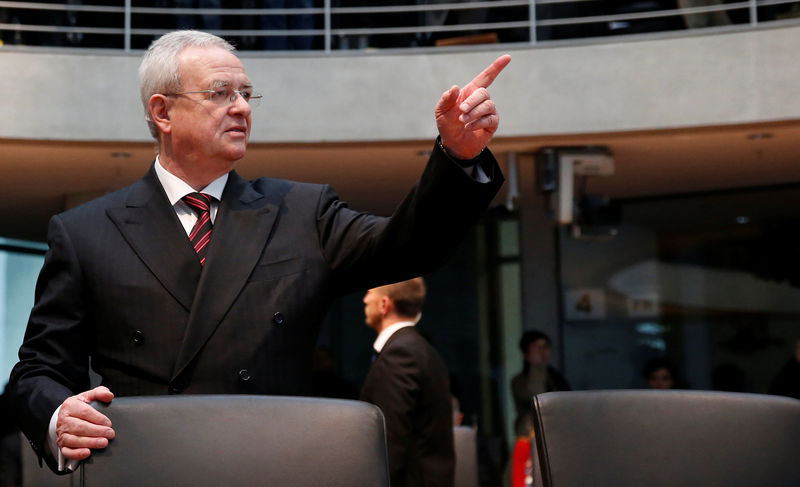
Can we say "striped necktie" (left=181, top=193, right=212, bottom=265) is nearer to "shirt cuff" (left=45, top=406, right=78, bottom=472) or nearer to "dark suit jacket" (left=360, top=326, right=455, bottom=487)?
"shirt cuff" (left=45, top=406, right=78, bottom=472)

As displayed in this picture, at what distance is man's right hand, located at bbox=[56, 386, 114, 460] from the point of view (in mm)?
1602

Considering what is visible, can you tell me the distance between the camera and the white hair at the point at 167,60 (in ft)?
7.11

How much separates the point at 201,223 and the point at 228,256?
0.40 feet

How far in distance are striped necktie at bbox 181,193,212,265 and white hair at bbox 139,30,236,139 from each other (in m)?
0.20

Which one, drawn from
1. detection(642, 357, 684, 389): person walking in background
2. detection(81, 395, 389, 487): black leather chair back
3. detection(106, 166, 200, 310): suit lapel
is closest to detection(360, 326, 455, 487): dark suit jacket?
detection(106, 166, 200, 310): suit lapel

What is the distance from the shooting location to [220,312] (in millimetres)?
2014

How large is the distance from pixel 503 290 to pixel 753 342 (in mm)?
2347

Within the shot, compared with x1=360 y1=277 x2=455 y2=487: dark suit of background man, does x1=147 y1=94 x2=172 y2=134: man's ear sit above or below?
above

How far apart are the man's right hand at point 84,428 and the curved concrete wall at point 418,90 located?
19.1 feet

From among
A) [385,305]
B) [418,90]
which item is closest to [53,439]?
[385,305]

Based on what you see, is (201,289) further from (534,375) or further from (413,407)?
(534,375)

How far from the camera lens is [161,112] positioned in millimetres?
2197

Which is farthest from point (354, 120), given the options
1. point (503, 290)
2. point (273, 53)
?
point (503, 290)


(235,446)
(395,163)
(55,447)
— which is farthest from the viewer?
(395,163)
